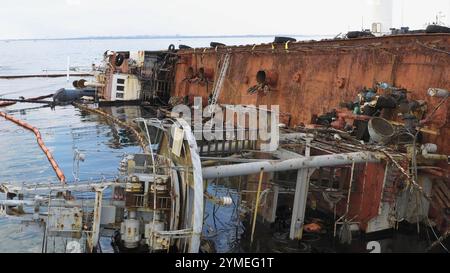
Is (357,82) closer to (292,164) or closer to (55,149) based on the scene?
(292,164)

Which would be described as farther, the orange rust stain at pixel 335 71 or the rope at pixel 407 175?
the orange rust stain at pixel 335 71

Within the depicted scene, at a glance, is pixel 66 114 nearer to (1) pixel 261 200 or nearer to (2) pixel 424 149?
(1) pixel 261 200

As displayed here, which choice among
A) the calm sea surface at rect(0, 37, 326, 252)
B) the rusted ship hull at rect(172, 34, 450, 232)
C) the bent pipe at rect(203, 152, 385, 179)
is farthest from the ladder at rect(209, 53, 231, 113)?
the bent pipe at rect(203, 152, 385, 179)

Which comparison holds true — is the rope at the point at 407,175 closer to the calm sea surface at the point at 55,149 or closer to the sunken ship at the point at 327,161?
the sunken ship at the point at 327,161

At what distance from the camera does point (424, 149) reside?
15328 millimetres

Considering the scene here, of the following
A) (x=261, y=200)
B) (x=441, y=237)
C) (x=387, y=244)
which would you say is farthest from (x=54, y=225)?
(x=441, y=237)

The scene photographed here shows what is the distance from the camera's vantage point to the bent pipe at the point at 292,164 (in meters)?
12.6

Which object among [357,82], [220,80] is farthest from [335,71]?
[220,80]

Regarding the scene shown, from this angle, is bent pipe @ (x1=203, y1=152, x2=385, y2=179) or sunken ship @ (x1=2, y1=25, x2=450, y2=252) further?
sunken ship @ (x1=2, y1=25, x2=450, y2=252)

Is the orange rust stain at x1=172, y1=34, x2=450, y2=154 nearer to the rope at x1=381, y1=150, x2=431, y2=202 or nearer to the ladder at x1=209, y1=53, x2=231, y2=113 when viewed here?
the ladder at x1=209, y1=53, x2=231, y2=113

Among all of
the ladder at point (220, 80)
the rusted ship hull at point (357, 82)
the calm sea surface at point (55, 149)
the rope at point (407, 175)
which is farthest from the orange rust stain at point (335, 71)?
the calm sea surface at point (55, 149)

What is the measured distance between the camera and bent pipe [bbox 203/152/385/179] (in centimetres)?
1264

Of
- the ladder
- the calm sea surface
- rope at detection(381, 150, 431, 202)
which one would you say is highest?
the ladder
